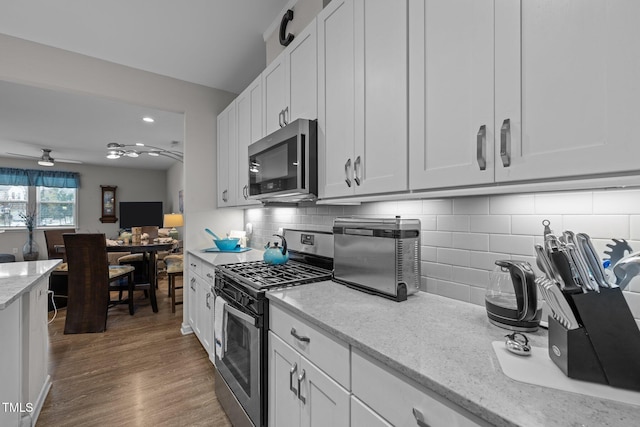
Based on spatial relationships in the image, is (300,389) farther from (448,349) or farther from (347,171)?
(347,171)

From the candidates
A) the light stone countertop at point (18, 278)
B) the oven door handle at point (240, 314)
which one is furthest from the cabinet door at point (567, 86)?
the light stone countertop at point (18, 278)

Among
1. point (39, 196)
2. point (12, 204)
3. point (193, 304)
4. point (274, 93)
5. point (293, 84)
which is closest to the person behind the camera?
point (293, 84)

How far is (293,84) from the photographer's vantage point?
5.94ft

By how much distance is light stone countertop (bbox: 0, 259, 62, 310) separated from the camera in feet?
4.24

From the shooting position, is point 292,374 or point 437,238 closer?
point 292,374

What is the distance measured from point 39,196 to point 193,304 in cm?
658

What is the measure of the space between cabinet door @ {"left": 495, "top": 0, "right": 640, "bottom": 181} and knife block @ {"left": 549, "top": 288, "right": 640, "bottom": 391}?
0.30 meters

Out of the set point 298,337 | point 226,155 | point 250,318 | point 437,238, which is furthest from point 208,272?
point 437,238

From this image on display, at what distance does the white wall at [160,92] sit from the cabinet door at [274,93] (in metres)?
1.33

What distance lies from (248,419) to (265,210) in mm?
1796

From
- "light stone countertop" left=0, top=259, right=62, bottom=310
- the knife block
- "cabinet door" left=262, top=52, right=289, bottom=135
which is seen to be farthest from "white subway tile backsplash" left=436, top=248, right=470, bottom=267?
"light stone countertop" left=0, top=259, right=62, bottom=310

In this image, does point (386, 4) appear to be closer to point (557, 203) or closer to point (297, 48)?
point (297, 48)

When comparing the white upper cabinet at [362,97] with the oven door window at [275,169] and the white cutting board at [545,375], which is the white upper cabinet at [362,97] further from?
the white cutting board at [545,375]

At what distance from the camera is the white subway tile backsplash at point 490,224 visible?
111 centimetres
